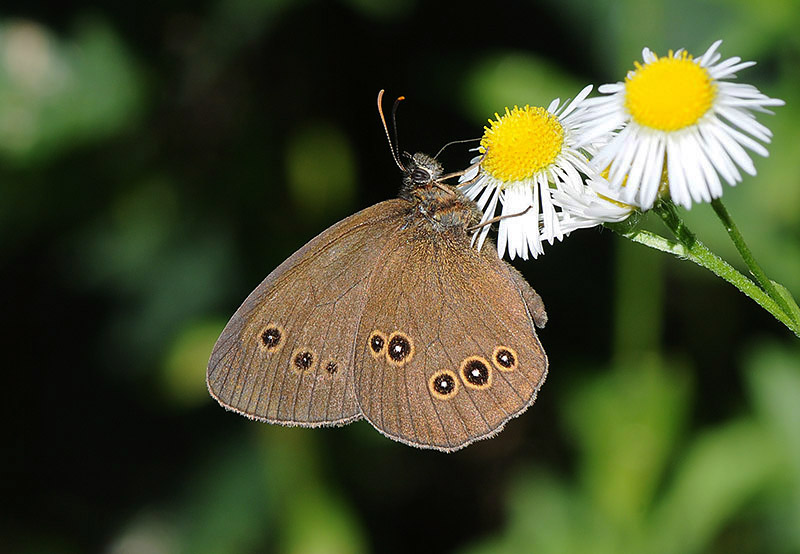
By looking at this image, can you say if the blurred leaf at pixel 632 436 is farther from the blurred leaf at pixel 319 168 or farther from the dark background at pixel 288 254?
the blurred leaf at pixel 319 168

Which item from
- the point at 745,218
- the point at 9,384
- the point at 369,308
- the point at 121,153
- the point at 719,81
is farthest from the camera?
the point at 9,384

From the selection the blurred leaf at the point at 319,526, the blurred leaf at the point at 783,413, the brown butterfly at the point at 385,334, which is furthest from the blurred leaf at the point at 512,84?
the blurred leaf at the point at 319,526

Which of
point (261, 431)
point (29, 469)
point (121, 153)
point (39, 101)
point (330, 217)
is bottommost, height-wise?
point (29, 469)

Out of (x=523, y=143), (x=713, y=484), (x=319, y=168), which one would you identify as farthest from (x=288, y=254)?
(x=713, y=484)

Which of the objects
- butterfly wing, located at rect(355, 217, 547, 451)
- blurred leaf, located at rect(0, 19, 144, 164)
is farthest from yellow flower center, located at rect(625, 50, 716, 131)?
blurred leaf, located at rect(0, 19, 144, 164)

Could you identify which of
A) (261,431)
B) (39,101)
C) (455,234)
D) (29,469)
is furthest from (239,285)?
(455,234)

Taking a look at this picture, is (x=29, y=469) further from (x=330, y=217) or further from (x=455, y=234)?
(x=455, y=234)

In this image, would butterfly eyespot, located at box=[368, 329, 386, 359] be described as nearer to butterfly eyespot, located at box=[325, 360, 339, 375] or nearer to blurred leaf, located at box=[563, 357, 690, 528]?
butterfly eyespot, located at box=[325, 360, 339, 375]
